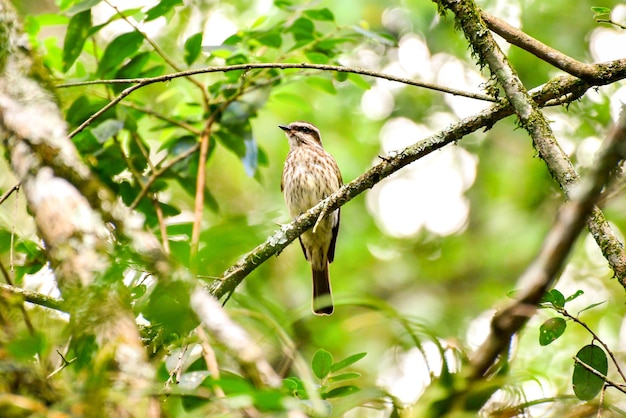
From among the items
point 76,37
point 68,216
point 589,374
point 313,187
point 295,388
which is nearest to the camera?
point 68,216

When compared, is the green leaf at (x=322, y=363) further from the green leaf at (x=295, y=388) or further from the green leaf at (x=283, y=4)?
the green leaf at (x=283, y=4)

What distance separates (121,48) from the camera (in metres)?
4.37

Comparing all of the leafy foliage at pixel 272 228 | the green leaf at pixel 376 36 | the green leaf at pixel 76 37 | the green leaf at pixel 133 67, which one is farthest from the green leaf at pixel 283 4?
the green leaf at pixel 76 37

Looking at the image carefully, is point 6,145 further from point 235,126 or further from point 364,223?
point 364,223

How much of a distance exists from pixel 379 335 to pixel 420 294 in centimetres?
134

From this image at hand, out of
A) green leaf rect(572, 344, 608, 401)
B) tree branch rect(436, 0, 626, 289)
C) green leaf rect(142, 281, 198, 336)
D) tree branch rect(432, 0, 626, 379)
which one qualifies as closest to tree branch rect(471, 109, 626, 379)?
tree branch rect(432, 0, 626, 379)

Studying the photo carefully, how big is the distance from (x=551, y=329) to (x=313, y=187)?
12.8 ft

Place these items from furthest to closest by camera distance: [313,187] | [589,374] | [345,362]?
1. [313,187]
2. [589,374]
3. [345,362]

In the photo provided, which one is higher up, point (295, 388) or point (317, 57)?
point (317, 57)

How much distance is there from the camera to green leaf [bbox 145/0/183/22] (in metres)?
4.19

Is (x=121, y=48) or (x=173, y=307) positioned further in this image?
(x=121, y=48)

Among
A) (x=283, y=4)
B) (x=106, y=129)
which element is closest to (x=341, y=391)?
(x=106, y=129)

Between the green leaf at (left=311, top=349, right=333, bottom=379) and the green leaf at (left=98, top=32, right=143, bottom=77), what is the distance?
8.42 feet

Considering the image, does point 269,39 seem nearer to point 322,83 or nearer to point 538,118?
point 322,83
